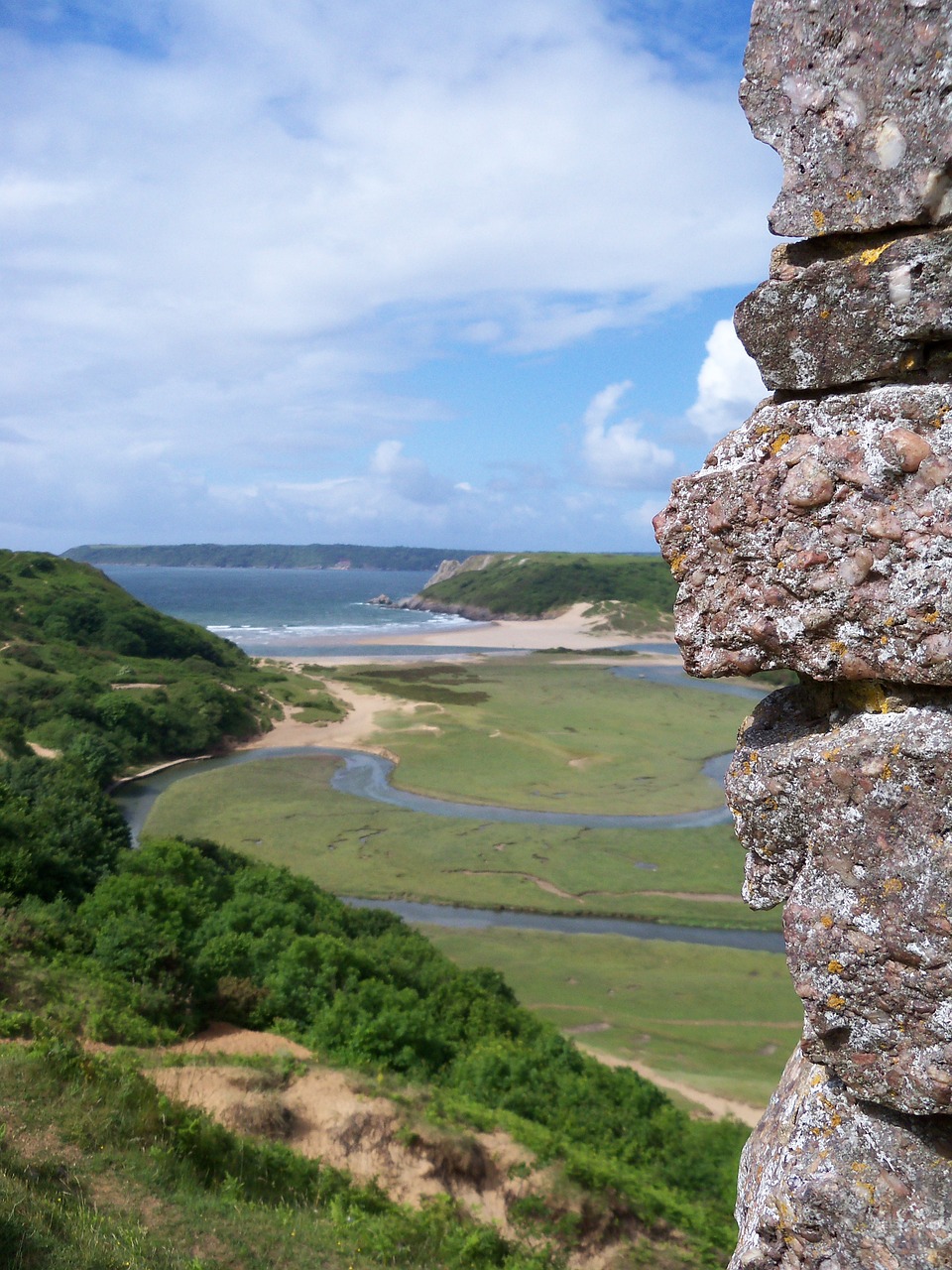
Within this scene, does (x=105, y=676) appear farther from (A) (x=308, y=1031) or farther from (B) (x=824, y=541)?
(B) (x=824, y=541)

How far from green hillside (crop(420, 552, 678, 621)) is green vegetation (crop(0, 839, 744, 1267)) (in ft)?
320

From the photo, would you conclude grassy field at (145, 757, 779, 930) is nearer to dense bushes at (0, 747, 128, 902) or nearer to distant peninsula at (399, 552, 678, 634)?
dense bushes at (0, 747, 128, 902)

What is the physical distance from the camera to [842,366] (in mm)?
3379

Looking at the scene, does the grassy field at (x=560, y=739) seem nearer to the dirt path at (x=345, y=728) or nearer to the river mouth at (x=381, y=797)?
the river mouth at (x=381, y=797)

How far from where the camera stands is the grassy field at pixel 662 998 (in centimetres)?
1736

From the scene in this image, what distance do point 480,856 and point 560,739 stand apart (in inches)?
708

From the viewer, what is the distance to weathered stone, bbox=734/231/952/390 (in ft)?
10.5

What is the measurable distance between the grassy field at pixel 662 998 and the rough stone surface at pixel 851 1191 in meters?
13.8

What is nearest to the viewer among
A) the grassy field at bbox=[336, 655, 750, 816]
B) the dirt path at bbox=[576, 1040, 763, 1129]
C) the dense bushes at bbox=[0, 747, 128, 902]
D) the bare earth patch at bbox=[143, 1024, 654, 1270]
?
the bare earth patch at bbox=[143, 1024, 654, 1270]

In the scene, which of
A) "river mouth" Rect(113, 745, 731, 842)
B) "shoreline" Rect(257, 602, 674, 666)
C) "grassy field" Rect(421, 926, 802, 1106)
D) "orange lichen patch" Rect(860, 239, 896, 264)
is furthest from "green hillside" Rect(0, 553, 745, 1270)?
"shoreline" Rect(257, 602, 674, 666)

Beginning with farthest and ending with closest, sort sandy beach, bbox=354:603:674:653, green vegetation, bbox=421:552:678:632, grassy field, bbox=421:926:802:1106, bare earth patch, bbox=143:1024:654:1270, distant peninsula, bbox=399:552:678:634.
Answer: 1. green vegetation, bbox=421:552:678:632
2. distant peninsula, bbox=399:552:678:634
3. sandy beach, bbox=354:603:674:653
4. grassy field, bbox=421:926:802:1106
5. bare earth patch, bbox=143:1024:654:1270

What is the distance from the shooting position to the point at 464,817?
33375mm

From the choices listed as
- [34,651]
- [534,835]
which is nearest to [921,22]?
[534,835]

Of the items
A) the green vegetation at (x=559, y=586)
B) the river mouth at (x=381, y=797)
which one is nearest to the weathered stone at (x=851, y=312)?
the river mouth at (x=381, y=797)
